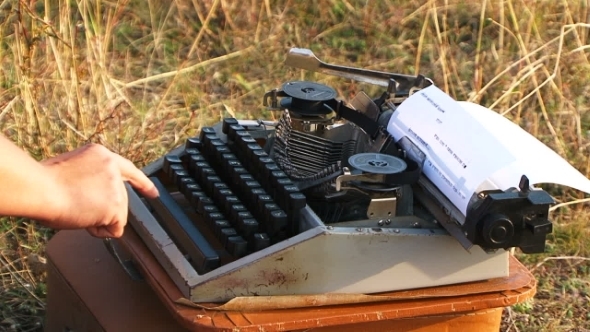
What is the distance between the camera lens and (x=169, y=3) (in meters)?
4.43

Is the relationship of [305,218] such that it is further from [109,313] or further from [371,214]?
[109,313]

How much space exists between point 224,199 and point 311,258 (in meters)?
0.26

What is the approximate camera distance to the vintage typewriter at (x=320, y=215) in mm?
1591

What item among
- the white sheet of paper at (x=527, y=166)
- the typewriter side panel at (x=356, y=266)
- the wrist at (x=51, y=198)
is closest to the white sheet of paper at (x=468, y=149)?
the white sheet of paper at (x=527, y=166)

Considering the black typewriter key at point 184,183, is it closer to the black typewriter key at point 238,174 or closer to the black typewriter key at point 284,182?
the black typewriter key at point 238,174

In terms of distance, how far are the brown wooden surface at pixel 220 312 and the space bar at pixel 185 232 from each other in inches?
2.6

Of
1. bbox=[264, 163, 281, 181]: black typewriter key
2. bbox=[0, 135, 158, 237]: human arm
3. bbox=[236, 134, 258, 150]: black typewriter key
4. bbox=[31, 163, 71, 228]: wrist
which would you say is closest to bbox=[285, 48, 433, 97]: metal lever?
bbox=[236, 134, 258, 150]: black typewriter key

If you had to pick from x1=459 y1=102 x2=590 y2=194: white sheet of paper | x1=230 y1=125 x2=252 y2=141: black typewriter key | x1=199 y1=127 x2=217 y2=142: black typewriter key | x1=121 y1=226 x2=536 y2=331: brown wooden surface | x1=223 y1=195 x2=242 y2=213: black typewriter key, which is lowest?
x1=121 y1=226 x2=536 y2=331: brown wooden surface

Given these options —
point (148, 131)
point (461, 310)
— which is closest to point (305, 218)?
point (461, 310)

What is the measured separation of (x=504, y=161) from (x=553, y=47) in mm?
2543

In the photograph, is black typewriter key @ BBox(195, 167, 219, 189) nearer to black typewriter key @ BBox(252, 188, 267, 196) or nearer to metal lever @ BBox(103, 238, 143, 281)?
black typewriter key @ BBox(252, 188, 267, 196)

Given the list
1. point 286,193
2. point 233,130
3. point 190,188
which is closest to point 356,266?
point 286,193

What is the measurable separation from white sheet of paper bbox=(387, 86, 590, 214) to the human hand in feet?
1.92

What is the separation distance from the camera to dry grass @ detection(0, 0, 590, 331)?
2877 millimetres
